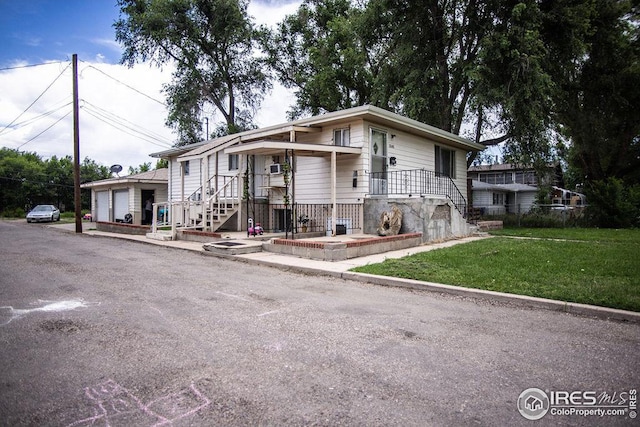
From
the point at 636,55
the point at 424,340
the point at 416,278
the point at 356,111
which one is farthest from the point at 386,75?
the point at 424,340

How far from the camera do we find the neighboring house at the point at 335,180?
12.4 metres

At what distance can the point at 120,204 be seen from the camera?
25.5 metres

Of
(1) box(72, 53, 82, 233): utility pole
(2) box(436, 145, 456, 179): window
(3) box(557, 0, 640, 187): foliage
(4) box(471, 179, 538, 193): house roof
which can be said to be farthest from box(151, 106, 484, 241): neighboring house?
(4) box(471, 179, 538, 193): house roof

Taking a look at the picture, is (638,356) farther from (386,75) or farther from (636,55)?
(636,55)

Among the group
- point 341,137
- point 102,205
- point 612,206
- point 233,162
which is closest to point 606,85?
point 612,206

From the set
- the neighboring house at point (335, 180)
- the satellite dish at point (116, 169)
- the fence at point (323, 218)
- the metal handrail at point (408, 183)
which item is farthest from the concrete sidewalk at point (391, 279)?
the satellite dish at point (116, 169)

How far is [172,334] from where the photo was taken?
13.4 ft

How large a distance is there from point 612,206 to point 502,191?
14959 millimetres

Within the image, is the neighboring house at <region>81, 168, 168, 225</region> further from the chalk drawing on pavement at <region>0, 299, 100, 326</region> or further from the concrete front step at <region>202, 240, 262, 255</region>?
the chalk drawing on pavement at <region>0, 299, 100, 326</region>

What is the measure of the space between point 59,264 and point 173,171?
1452cm

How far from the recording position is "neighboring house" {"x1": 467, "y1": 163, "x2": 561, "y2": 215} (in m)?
30.9

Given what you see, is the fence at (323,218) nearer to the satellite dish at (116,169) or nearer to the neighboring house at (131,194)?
the neighboring house at (131,194)

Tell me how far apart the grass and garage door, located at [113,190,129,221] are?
21663 millimetres

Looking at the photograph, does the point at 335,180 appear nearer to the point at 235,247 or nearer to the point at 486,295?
the point at 235,247
